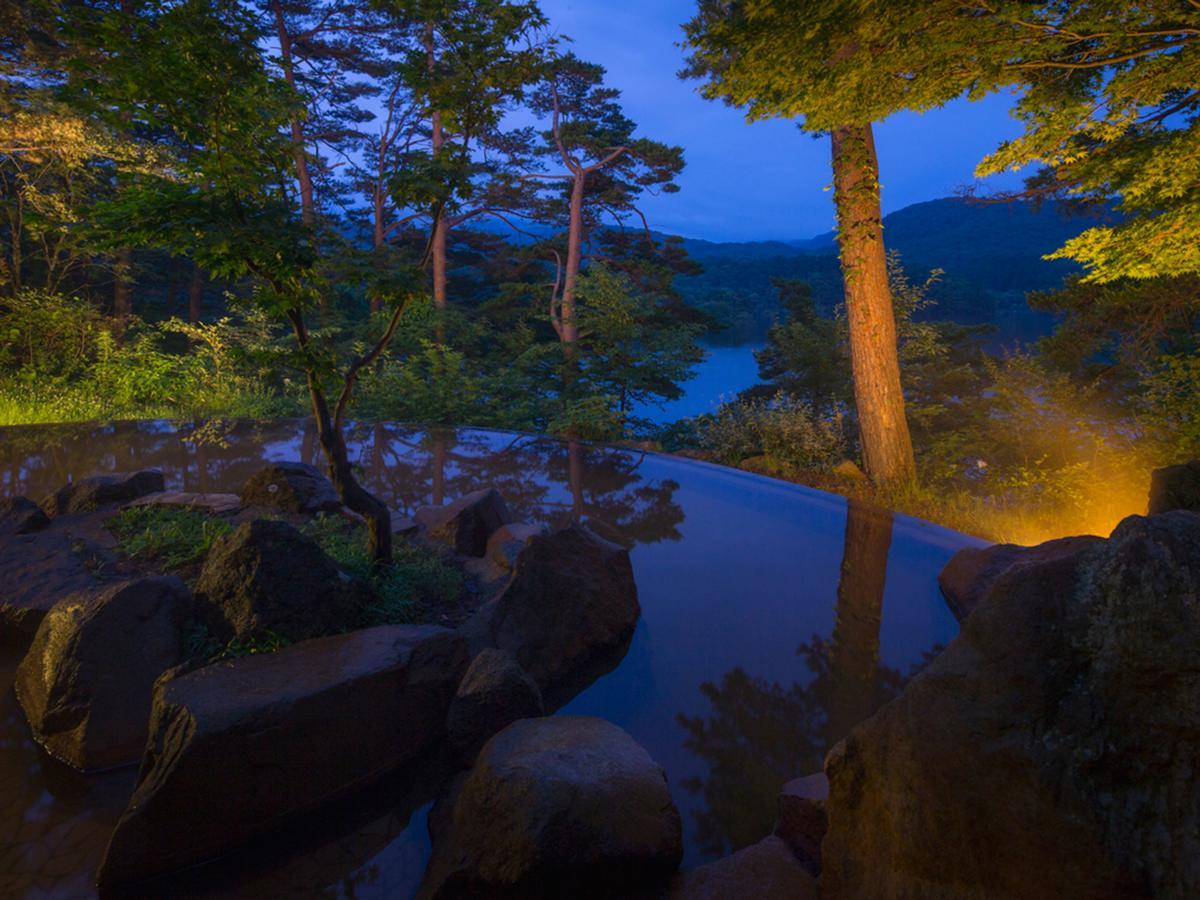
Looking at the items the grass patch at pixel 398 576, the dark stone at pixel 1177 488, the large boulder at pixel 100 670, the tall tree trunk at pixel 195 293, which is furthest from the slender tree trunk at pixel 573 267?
the tall tree trunk at pixel 195 293

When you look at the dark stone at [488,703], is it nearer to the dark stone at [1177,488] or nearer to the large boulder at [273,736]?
the large boulder at [273,736]

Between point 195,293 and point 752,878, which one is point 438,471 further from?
point 195,293

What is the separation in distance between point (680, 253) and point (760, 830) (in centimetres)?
1822

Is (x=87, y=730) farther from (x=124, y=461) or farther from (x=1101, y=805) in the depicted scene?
(x=124, y=461)

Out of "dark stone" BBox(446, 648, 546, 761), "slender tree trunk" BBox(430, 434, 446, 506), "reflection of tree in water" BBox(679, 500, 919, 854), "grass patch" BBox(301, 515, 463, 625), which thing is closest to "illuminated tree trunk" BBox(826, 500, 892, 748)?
"reflection of tree in water" BBox(679, 500, 919, 854)

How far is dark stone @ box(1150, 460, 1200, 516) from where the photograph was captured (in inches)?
161

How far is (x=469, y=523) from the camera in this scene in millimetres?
5070

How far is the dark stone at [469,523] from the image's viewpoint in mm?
4992

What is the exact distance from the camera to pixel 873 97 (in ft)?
20.3

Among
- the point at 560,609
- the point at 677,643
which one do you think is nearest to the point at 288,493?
the point at 560,609

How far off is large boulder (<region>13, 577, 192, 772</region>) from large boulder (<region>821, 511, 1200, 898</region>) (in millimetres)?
3044

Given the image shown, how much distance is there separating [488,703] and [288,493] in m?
3.58

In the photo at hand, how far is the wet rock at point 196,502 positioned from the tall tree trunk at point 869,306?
284 inches

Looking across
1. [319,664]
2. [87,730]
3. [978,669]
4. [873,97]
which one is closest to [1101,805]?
[978,669]
